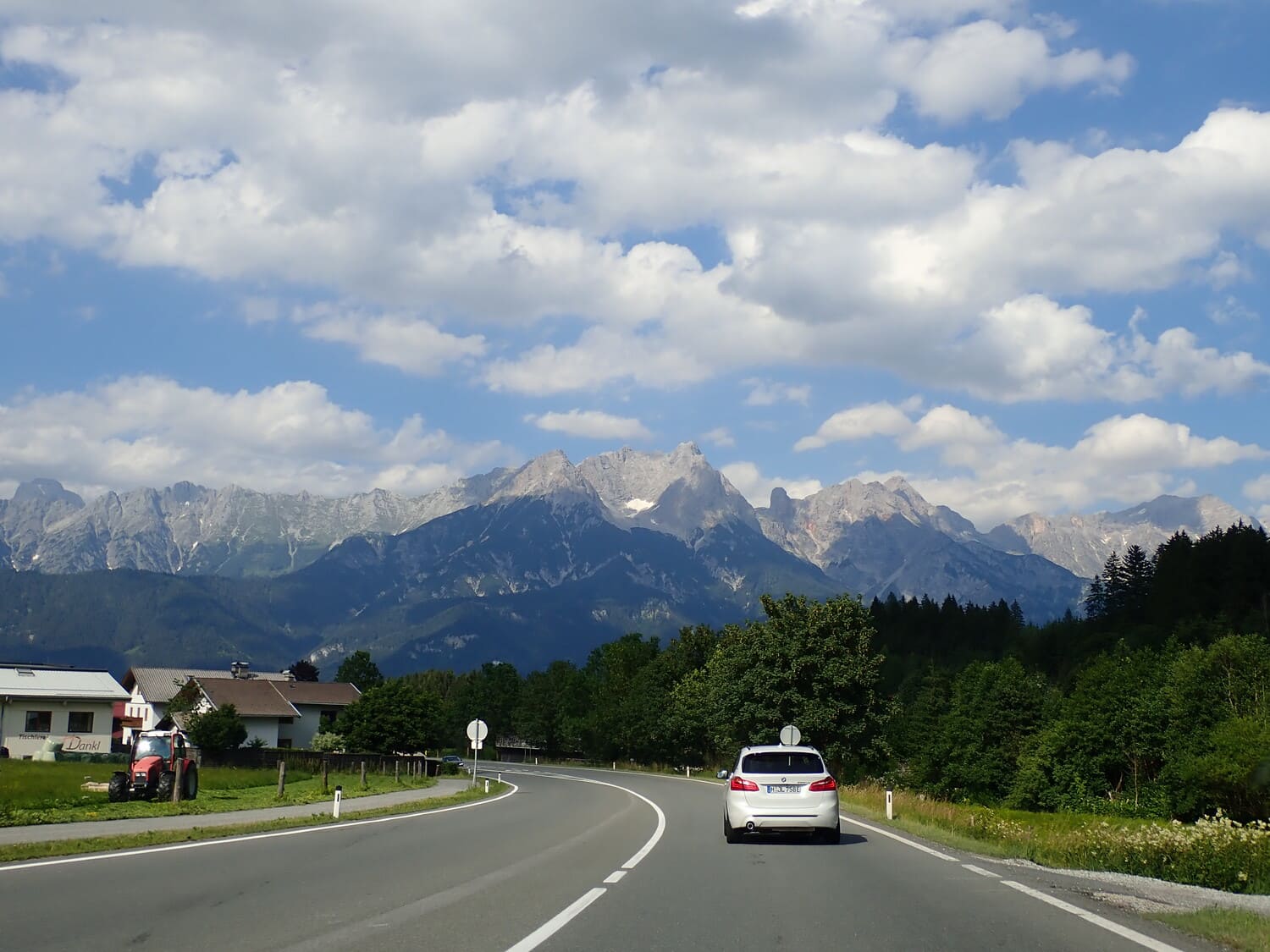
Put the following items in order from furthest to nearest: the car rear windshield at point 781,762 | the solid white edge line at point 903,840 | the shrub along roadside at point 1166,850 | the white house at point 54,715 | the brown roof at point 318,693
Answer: the brown roof at point 318,693 < the white house at point 54,715 < the car rear windshield at point 781,762 < the solid white edge line at point 903,840 < the shrub along roadside at point 1166,850

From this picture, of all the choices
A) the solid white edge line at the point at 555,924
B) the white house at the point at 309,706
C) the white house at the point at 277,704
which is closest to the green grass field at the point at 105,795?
the solid white edge line at the point at 555,924

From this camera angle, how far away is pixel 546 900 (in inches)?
466

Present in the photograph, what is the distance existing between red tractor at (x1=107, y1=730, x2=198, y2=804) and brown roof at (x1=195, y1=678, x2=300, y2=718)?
62250 mm

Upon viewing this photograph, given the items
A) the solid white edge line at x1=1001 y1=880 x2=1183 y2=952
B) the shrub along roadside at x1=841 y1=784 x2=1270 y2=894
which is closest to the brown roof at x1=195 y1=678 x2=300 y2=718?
the shrub along roadside at x1=841 y1=784 x2=1270 y2=894

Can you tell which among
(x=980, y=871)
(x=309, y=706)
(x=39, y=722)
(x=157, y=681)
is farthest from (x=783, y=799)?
(x=157, y=681)

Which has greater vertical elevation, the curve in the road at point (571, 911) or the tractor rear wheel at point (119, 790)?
the curve in the road at point (571, 911)

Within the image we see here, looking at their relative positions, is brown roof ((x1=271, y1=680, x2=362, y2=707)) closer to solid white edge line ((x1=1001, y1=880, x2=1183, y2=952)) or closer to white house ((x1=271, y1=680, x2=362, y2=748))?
white house ((x1=271, y1=680, x2=362, y2=748))

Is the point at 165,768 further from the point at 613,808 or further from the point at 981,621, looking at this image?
the point at 981,621

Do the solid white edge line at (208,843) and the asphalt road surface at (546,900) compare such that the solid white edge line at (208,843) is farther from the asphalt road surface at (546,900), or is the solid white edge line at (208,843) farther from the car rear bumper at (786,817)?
the car rear bumper at (786,817)

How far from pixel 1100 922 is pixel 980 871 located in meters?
5.35

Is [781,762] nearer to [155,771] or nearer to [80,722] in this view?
[155,771]

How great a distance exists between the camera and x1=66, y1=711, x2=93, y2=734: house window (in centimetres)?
7012

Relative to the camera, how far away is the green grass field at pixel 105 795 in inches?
966

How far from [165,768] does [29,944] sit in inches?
968
